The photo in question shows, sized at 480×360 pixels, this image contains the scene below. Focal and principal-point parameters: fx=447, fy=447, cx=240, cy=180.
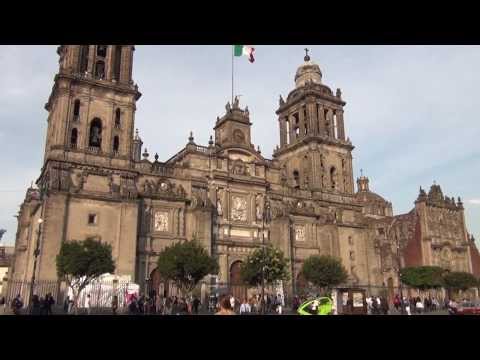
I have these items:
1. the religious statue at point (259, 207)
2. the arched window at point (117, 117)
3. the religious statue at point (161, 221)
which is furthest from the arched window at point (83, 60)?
the religious statue at point (259, 207)

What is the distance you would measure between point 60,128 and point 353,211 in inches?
1238

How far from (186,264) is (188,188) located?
36.0 feet

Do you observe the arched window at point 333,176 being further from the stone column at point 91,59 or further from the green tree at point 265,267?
the stone column at point 91,59

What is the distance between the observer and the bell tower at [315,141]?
163ft

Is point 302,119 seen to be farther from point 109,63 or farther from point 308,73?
point 109,63

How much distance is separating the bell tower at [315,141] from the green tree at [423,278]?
10.8 meters

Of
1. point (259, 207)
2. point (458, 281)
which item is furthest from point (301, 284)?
point (458, 281)

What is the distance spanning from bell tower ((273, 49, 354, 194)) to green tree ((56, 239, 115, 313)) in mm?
25910

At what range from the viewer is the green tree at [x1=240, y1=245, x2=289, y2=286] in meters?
34.3

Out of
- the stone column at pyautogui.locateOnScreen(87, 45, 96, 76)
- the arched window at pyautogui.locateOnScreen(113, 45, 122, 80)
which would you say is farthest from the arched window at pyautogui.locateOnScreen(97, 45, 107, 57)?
the stone column at pyautogui.locateOnScreen(87, 45, 96, 76)

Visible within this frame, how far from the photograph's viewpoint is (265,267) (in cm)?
3416
